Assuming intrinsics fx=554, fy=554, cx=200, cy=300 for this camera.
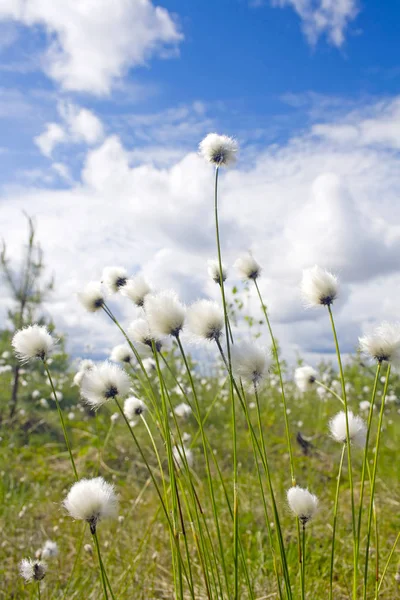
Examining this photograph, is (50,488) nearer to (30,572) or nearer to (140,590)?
(140,590)

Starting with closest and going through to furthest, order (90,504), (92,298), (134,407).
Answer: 1. (90,504)
2. (92,298)
3. (134,407)

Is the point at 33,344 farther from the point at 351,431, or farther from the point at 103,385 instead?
the point at 351,431

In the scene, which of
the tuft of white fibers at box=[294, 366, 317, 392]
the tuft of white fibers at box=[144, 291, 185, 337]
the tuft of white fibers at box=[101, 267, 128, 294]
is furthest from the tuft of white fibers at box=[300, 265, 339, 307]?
the tuft of white fibers at box=[294, 366, 317, 392]

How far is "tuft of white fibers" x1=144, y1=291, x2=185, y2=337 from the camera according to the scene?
58.8 inches

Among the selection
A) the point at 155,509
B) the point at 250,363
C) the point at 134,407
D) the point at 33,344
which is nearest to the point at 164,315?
the point at 250,363

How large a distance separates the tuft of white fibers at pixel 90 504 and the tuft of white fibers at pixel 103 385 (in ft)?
0.98

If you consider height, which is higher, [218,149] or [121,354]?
[218,149]

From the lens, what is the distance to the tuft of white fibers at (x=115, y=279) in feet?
6.42

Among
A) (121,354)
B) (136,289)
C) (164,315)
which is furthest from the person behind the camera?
(121,354)

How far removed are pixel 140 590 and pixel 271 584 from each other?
2.03 feet

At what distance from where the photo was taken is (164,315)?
149cm

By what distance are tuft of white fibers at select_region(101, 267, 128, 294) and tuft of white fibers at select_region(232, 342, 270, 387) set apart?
0.60m

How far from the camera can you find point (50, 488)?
4.21m

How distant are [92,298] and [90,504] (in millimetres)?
767
